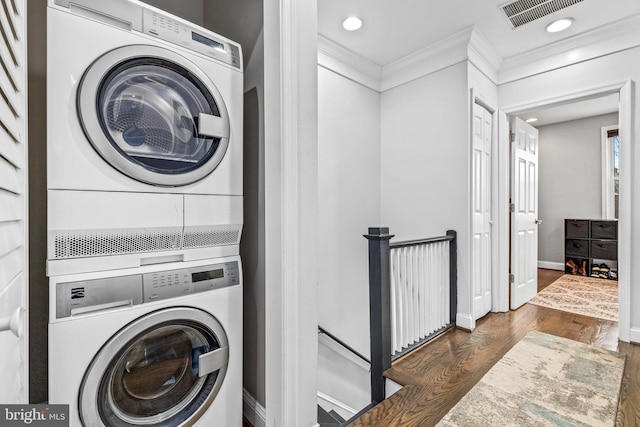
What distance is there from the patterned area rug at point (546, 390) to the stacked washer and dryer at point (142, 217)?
1.26m

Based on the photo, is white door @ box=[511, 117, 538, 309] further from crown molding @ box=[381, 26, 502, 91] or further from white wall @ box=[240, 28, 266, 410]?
white wall @ box=[240, 28, 266, 410]

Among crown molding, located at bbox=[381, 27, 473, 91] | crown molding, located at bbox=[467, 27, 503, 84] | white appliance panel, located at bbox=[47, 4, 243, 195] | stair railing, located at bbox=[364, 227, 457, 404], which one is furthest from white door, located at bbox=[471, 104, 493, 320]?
white appliance panel, located at bbox=[47, 4, 243, 195]

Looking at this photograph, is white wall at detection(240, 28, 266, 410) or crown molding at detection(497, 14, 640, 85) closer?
white wall at detection(240, 28, 266, 410)

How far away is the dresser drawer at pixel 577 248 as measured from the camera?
4883 millimetres

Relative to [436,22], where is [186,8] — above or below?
below

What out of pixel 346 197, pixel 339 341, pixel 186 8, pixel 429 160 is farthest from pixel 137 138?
pixel 429 160

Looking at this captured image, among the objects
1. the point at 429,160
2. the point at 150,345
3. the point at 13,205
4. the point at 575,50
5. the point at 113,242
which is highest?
the point at 575,50

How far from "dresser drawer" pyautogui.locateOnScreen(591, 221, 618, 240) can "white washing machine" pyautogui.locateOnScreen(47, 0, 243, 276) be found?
5714mm

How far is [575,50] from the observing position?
2.71 m

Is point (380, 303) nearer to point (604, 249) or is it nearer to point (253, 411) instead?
point (253, 411)

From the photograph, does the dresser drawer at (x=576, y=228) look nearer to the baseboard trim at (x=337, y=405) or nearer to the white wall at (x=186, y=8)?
the baseboard trim at (x=337, y=405)

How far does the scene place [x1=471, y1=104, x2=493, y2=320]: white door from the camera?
2.80 m

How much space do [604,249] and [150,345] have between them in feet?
19.9

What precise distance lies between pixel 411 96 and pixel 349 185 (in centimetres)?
110
